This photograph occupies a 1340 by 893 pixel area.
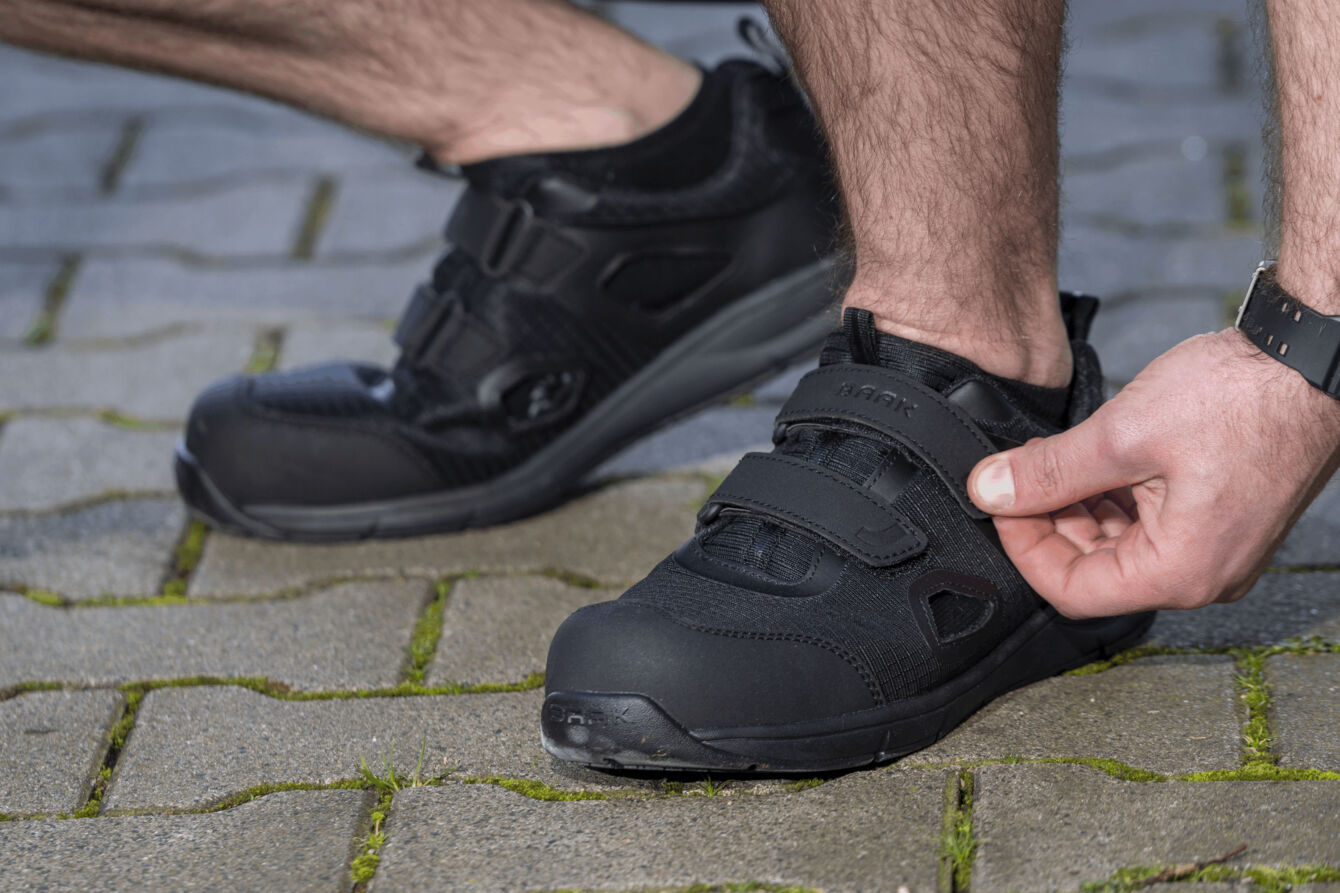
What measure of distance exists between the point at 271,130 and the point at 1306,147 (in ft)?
8.31

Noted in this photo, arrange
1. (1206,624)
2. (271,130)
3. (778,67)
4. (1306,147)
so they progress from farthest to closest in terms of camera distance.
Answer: (271,130)
(778,67)
(1206,624)
(1306,147)

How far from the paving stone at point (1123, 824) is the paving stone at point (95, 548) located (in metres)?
1.03

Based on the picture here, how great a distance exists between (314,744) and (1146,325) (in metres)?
1.44

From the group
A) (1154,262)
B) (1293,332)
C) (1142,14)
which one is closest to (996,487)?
(1293,332)

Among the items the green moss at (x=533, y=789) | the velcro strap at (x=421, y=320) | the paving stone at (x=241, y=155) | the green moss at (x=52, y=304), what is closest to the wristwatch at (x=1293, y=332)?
the green moss at (x=533, y=789)

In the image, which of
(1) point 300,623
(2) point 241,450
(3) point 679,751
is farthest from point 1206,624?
(2) point 241,450

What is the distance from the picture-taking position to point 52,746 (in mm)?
1374

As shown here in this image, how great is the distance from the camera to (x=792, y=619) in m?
1.22

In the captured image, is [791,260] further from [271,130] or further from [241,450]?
[271,130]

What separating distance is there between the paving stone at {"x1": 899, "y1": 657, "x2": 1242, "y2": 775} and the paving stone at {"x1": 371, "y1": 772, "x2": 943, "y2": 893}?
85 mm

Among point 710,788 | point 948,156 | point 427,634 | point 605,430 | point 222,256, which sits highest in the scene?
point 948,156

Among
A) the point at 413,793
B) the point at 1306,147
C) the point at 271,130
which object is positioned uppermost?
the point at 1306,147

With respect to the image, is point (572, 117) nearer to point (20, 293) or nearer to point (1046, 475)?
point (1046, 475)

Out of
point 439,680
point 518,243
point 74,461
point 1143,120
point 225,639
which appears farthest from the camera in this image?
point 1143,120
